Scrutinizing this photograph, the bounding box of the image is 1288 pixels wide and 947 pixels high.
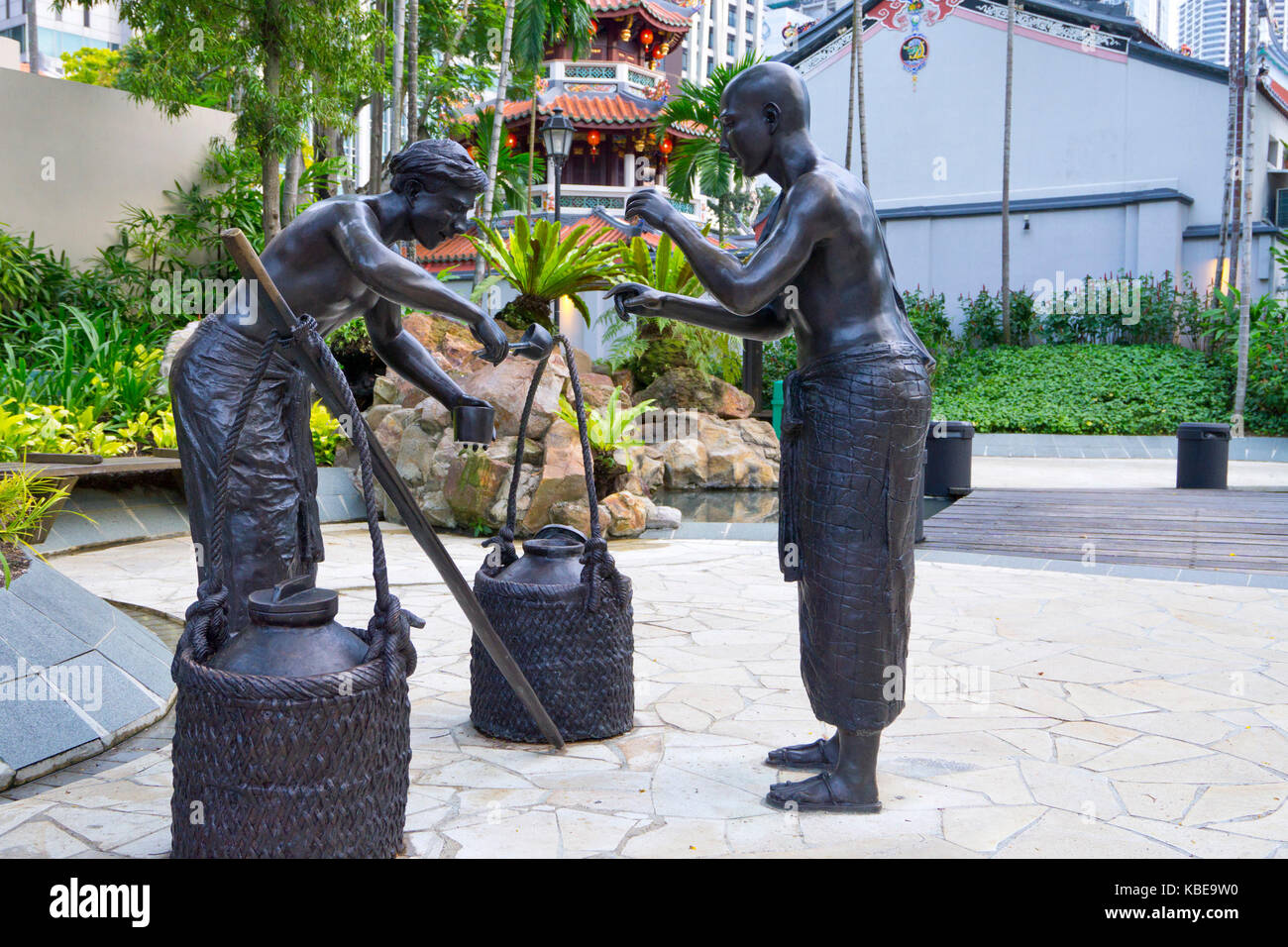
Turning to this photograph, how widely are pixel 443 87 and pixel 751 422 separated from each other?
955 cm

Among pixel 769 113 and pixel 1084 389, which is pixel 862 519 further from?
pixel 1084 389

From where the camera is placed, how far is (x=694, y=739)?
3.67 m

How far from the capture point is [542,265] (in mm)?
11656

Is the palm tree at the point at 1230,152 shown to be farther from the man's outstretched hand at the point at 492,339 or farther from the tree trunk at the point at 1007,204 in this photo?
the man's outstretched hand at the point at 492,339

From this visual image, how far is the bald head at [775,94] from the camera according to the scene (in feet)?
9.68

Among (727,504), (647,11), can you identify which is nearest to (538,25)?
(647,11)

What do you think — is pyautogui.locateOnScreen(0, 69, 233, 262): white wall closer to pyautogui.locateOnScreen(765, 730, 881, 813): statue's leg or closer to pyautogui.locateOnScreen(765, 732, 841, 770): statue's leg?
pyautogui.locateOnScreen(765, 732, 841, 770): statue's leg

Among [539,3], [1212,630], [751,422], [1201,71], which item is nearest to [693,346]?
[751,422]

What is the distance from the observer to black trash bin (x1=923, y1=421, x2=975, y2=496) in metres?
10.1

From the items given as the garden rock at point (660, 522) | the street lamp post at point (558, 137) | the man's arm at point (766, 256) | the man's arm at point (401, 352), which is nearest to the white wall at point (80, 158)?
the street lamp post at point (558, 137)

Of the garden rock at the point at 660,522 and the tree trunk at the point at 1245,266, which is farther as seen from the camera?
the tree trunk at the point at 1245,266

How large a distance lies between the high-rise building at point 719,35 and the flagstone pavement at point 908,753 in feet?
210

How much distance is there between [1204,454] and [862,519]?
853 cm

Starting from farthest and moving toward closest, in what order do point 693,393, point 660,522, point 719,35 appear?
point 719,35
point 693,393
point 660,522
